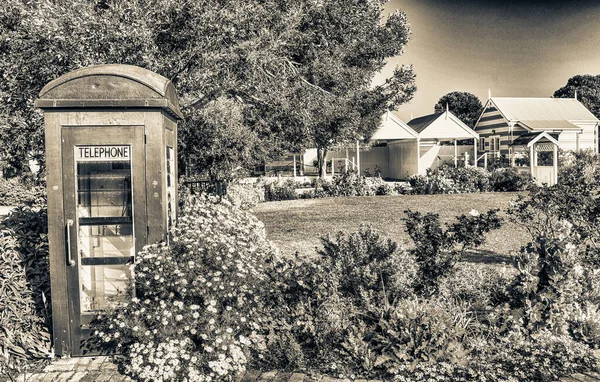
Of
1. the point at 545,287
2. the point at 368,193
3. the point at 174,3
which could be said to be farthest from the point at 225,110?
the point at 545,287

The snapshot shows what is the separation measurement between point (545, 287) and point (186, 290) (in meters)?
3.39

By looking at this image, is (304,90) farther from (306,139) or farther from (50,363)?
(50,363)

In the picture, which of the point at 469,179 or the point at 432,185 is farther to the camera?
the point at 469,179

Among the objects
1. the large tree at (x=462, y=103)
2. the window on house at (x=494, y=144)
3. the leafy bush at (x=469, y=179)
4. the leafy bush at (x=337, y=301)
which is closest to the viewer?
the leafy bush at (x=337, y=301)

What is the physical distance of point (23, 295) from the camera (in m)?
4.69

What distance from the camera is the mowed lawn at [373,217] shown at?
984 cm

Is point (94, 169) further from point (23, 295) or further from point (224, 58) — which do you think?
point (224, 58)

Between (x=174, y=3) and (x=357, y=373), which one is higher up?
(x=174, y=3)

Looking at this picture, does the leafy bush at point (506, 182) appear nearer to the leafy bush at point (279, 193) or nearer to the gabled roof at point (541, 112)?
the leafy bush at point (279, 193)

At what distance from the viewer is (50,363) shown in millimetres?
4395

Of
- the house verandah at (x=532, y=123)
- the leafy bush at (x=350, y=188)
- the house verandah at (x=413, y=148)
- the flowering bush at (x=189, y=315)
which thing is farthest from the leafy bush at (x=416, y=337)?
the house verandah at (x=532, y=123)

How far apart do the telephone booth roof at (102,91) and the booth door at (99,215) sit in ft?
0.73

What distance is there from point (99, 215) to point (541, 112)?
35.2 meters

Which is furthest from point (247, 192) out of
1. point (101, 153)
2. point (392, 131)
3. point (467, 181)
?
point (392, 131)
